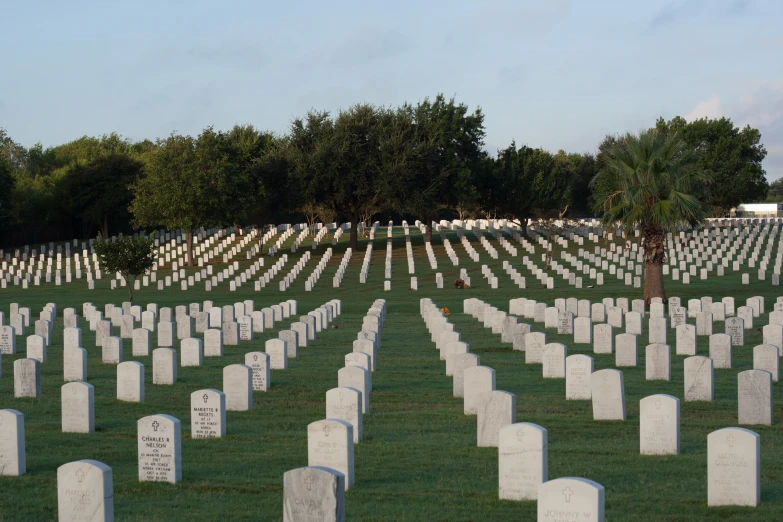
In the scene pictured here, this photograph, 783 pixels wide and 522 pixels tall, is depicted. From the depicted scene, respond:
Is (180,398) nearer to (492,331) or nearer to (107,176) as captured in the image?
(492,331)

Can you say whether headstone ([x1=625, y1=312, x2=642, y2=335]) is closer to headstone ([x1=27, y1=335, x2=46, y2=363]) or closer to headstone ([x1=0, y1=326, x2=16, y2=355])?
headstone ([x1=27, y1=335, x2=46, y2=363])

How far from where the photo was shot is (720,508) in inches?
364

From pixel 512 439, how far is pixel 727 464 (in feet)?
6.39

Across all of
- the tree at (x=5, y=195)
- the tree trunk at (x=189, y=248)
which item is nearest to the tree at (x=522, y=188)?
the tree trunk at (x=189, y=248)

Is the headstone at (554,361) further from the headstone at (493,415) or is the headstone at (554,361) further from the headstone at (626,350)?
the headstone at (493,415)

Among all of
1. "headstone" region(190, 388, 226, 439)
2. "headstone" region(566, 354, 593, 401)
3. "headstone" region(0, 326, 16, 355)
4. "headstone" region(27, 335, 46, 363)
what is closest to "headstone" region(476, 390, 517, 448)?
"headstone" region(190, 388, 226, 439)

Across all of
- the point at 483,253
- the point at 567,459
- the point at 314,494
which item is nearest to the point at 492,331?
the point at 567,459

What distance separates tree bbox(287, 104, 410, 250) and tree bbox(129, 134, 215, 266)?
684 cm

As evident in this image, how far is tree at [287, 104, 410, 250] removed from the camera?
222 ft

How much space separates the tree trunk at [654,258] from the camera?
108 feet

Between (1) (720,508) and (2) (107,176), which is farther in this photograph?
(2) (107,176)

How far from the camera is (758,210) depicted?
135750mm

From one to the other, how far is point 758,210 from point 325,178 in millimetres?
85748

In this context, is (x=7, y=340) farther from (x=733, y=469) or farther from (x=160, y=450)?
(x=733, y=469)
